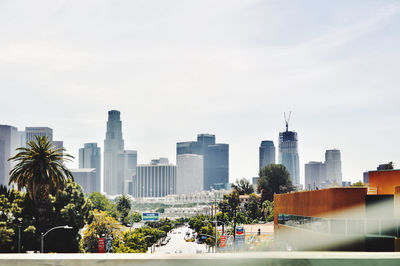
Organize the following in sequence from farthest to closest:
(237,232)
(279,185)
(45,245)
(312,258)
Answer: (279,185) → (237,232) → (45,245) → (312,258)

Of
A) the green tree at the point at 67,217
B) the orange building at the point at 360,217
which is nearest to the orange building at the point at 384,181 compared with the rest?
the orange building at the point at 360,217

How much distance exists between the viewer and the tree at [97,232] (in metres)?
70.5

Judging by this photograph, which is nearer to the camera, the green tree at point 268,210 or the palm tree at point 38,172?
the palm tree at point 38,172

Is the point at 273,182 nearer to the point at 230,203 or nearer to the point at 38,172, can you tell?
the point at 230,203

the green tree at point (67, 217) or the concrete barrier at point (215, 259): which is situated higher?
the concrete barrier at point (215, 259)

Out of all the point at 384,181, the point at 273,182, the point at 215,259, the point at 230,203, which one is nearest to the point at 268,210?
the point at 273,182

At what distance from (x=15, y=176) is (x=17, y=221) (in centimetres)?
678

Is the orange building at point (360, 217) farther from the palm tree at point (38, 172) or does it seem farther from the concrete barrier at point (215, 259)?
the palm tree at point (38, 172)

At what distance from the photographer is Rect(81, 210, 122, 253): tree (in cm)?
7050

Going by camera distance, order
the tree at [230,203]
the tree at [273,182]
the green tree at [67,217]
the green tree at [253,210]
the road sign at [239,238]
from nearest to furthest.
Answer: the road sign at [239,238] → the green tree at [67,217] → the green tree at [253,210] → the tree at [273,182] → the tree at [230,203]

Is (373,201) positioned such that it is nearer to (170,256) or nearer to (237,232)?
(170,256)

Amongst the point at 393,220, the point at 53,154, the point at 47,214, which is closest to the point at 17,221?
the point at 47,214

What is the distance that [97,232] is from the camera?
70625 millimetres

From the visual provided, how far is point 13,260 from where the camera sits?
4238 millimetres
